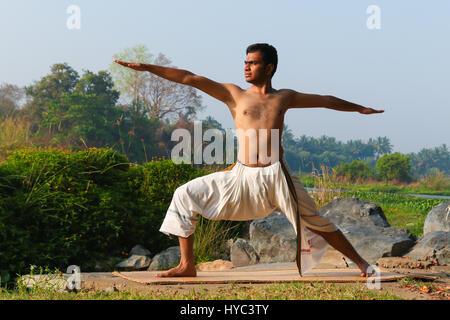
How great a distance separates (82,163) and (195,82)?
328 cm

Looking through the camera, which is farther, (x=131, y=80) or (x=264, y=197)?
(x=131, y=80)

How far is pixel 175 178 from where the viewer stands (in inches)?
321

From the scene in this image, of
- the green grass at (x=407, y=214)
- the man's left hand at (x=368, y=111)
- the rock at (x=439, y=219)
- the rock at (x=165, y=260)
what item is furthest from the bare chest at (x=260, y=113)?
the green grass at (x=407, y=214)

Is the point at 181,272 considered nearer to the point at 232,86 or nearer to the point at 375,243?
the point at 232,86

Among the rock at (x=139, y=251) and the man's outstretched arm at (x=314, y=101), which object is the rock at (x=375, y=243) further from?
the rock at (x=139, y=251)

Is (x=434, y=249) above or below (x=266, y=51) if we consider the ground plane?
below

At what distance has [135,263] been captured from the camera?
7188mm

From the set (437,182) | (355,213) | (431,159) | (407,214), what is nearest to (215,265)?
(355,213)

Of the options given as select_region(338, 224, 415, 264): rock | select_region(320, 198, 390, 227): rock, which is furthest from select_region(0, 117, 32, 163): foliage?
select_region(338, 224, 415, 264): rock

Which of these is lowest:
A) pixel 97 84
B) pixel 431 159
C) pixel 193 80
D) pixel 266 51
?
pixel 431 159

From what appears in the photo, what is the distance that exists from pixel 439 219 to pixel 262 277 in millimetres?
4112

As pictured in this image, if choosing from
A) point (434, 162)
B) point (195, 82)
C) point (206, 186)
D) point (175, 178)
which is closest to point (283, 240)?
point (175, 178)
